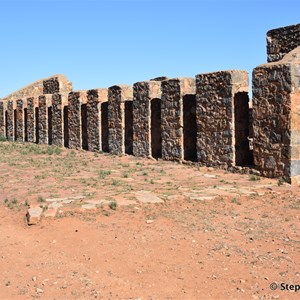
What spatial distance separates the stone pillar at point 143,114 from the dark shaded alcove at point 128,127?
0.56m

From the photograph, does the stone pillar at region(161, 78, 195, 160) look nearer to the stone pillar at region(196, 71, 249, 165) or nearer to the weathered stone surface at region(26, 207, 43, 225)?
the stone pillar at region(196, 71, 249, 165)

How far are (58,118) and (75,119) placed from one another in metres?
1.50

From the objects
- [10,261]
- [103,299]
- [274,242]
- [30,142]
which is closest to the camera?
[103,299]

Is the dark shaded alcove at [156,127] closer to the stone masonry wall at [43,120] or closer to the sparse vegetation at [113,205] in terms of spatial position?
the sparse vegetation at [113,205]

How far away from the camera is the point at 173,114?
11.7 meters

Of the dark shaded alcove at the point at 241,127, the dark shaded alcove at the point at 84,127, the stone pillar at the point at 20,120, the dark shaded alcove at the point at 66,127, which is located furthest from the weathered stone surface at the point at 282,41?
the stone pillar at the point at 20,120

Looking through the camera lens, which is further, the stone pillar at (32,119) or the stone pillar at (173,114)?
the stone pillar at (32,119)

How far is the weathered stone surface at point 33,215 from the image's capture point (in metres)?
6.26

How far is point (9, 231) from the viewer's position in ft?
20.0

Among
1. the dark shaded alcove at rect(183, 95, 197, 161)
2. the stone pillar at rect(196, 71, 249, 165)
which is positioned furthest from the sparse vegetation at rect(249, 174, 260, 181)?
the dark shaded alcove at rect(183, 95, 197, 161)

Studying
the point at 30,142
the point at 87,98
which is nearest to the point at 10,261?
the point at 87,98

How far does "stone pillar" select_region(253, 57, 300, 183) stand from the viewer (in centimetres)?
864

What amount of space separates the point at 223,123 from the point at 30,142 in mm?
11666

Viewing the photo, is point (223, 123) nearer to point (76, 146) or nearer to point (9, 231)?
point (9, 231)
